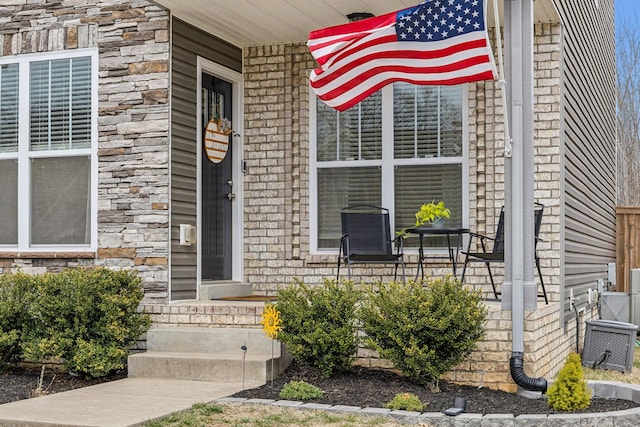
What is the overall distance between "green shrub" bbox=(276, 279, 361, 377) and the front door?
2.15 meters

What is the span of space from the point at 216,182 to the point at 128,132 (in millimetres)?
1172

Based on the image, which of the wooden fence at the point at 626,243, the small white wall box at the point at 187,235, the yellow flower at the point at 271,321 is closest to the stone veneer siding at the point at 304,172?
the small white wall box at the point at 187,235

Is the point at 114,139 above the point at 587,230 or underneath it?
above

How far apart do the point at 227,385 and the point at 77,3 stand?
3854 millimetres

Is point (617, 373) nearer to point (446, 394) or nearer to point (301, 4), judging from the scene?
point (446, 394)

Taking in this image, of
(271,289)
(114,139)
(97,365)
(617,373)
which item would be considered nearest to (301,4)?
(114,139)

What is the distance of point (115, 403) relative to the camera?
5680mm

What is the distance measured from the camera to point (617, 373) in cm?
810

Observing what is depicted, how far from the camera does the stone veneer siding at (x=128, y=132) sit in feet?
24.8

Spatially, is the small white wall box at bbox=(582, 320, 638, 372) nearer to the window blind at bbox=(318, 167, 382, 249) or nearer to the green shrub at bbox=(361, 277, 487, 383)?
the window blind at bbox=(318, 167, 382, 249)

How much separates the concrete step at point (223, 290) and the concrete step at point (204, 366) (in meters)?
1.12

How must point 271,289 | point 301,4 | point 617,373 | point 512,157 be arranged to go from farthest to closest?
point 271,289, point 617,373, point 301,4, point 512,157

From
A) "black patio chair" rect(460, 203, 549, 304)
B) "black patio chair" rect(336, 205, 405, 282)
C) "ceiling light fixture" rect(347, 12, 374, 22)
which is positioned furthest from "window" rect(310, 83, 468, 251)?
"ceiling light fixture" rect(347, 12, 374, 22)

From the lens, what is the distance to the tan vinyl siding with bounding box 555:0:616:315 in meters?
8.44
